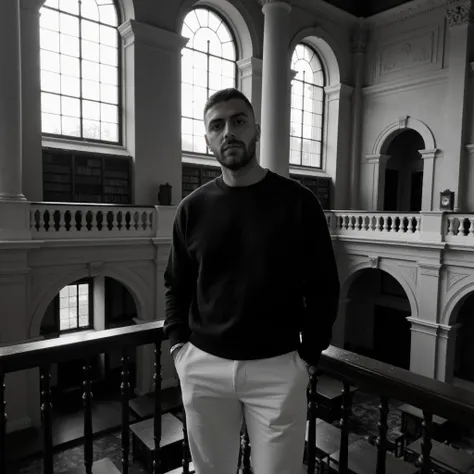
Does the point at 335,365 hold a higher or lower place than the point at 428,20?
lower

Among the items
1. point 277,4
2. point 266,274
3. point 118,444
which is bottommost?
point 118,444

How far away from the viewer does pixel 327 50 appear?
555 inches

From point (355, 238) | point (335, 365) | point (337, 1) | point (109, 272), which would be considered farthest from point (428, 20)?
point (335, 365)

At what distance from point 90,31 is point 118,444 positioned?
28.6 feet

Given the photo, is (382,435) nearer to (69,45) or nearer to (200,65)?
(69,45)

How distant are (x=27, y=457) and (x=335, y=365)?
25.5ft

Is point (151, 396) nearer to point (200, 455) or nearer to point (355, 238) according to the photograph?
point (355, 238)

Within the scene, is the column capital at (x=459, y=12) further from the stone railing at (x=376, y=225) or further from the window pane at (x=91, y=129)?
the window pane at (x=91, y=129)

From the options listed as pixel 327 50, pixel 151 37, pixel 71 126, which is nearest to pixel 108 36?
pixel 151 37

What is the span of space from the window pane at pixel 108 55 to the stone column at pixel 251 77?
3.55 metres

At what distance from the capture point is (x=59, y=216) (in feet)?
29.0

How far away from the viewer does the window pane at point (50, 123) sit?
9500mm

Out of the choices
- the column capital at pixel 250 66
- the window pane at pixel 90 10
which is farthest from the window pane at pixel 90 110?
the column capital at pixel 250 66

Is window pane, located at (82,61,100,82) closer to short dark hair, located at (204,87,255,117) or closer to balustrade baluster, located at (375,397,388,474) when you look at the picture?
short dark hair, located at (204,87,255,117)
